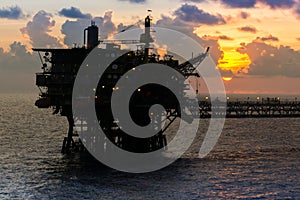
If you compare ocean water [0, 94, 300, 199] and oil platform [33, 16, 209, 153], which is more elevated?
oil platform [33, 16, 209, 153]

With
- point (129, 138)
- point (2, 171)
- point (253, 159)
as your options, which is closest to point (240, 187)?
point (253, 159)

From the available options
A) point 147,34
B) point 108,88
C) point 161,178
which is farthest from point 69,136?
point 161,178

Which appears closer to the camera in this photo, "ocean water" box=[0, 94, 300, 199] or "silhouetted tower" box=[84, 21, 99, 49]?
"ocean water" box=[0, 94, 300, 199]

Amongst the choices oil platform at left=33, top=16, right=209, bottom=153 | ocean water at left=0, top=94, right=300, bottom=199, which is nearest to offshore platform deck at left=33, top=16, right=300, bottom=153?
oil platform at left=33, top=16, right=209, bottom=153

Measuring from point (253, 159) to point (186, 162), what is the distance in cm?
938

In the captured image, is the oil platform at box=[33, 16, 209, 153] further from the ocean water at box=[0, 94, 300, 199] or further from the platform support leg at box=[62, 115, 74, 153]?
the ocean water at box=[0, 94, 300, 199]

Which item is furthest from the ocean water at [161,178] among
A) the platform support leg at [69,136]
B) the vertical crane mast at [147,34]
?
the vertical crane mast at [147,34]

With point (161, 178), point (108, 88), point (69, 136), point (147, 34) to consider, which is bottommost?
point (161, 178)

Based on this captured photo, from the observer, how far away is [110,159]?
59.2m

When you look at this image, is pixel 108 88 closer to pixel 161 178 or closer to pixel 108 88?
pixel 108 88

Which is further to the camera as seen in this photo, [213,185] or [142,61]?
[142,61]

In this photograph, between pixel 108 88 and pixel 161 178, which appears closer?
pixel 161 178

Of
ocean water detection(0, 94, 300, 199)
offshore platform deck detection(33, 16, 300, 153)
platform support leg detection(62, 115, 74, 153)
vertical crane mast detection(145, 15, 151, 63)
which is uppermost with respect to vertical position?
vertical crane mast detection(145, 15, 151, 63)

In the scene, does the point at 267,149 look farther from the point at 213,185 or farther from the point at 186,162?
the point at 213,185
